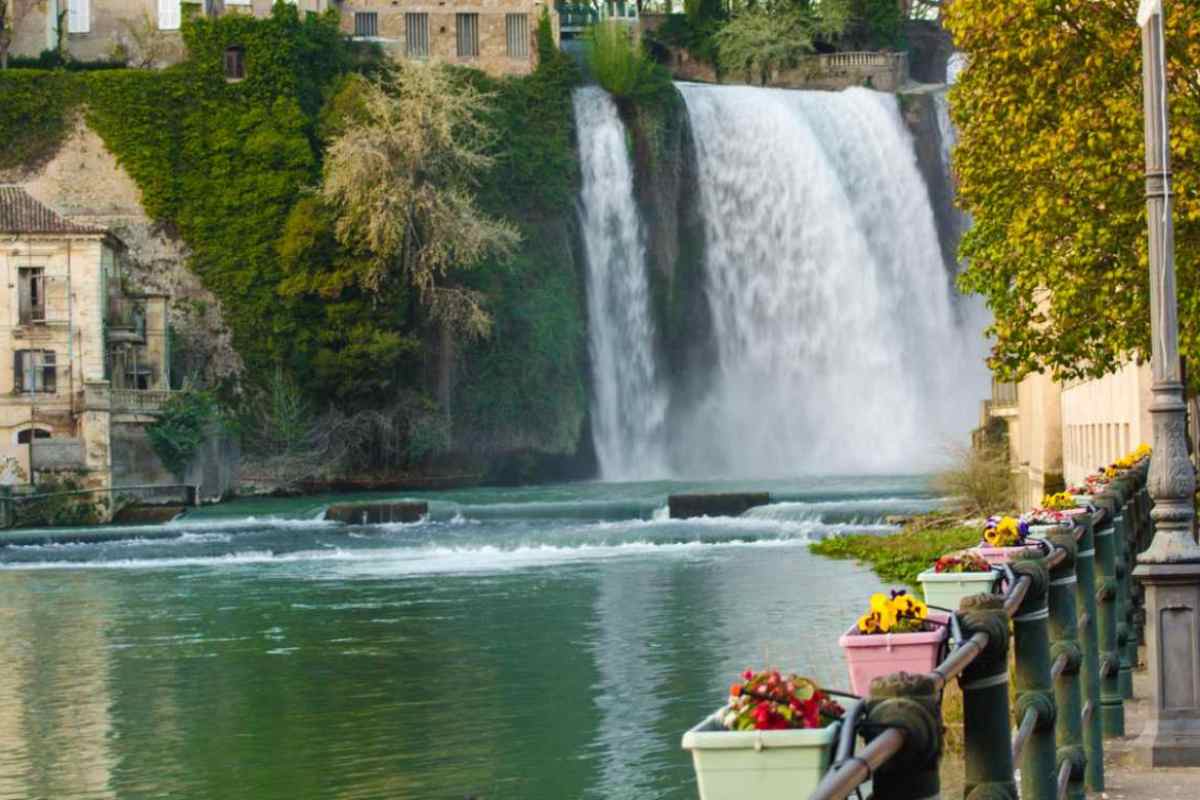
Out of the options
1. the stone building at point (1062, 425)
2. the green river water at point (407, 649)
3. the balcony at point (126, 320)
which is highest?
the balcony at point (126, 320)

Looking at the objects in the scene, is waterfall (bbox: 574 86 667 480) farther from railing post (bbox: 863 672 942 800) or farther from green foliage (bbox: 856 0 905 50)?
railing post (bbox: 863 672 942 800)

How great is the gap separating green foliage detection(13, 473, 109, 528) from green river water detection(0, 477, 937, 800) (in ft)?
25.4

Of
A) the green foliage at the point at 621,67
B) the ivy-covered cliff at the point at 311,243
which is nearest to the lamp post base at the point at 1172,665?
the ivy-covered cliff at the point at 311,243

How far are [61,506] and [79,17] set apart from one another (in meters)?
26.2

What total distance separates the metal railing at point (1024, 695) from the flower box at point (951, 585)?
0.69 meters

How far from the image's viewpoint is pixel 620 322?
6938 cm

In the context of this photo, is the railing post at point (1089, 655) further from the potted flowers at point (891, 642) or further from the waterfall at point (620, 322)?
the waterfall at point (620, 322)

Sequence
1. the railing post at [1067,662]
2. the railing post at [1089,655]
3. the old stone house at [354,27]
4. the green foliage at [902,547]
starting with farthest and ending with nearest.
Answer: the old stone house at [354,27] < the green foliage at [902,547] < the railing post at [1089,655] < the railing post at [1067,662]

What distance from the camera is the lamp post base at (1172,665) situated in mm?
10422

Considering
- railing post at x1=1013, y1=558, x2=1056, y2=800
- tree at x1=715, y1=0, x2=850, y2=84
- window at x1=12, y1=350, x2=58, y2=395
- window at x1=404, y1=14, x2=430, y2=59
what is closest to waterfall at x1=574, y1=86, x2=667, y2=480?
window at x1=404, y1=14, x2=430, y2=59

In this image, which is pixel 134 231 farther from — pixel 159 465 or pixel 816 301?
pixel 816 301

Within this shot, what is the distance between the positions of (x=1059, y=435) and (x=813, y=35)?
4302 centimetres

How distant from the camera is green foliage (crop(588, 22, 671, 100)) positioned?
231 ft

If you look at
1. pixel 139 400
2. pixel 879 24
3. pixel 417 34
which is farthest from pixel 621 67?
pixel 139 400
